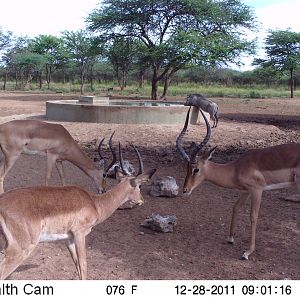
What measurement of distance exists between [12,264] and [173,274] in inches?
58.4

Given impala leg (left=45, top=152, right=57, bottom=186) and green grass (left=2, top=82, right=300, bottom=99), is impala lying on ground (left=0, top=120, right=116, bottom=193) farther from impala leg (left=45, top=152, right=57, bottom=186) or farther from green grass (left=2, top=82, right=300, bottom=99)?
green grass (left=2, top=82, right=300, bottom=99)

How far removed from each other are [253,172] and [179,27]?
24502 millimetres

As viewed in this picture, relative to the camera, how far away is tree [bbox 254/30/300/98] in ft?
120

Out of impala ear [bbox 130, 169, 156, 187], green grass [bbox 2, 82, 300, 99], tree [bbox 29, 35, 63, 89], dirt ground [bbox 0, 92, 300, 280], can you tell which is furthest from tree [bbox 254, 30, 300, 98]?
impala ear [bbox 130, 169, 156, 187]

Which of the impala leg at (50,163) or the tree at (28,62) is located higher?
the tree at (28,62)

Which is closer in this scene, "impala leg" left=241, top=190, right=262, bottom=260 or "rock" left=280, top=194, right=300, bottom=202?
"impala leg" left=241, top=190, right=262, bottom=260

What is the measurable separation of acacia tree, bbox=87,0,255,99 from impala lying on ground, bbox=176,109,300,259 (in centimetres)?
2126

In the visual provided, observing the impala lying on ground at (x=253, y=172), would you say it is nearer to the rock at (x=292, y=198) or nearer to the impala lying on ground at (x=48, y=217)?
the impala lying on ground at (x=48, y=217)

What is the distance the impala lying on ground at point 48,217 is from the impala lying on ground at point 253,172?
3.65 ft

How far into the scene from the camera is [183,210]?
650 centimetres

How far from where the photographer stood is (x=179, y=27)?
2880 centimetres

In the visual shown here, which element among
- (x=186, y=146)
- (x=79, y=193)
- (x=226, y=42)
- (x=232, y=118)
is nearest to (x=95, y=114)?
(x=186, y=146)

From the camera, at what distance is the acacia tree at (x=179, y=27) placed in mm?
26766

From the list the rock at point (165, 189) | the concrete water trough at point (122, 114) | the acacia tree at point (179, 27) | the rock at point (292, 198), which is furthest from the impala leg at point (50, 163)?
the acacia tree at point (179, 27)
